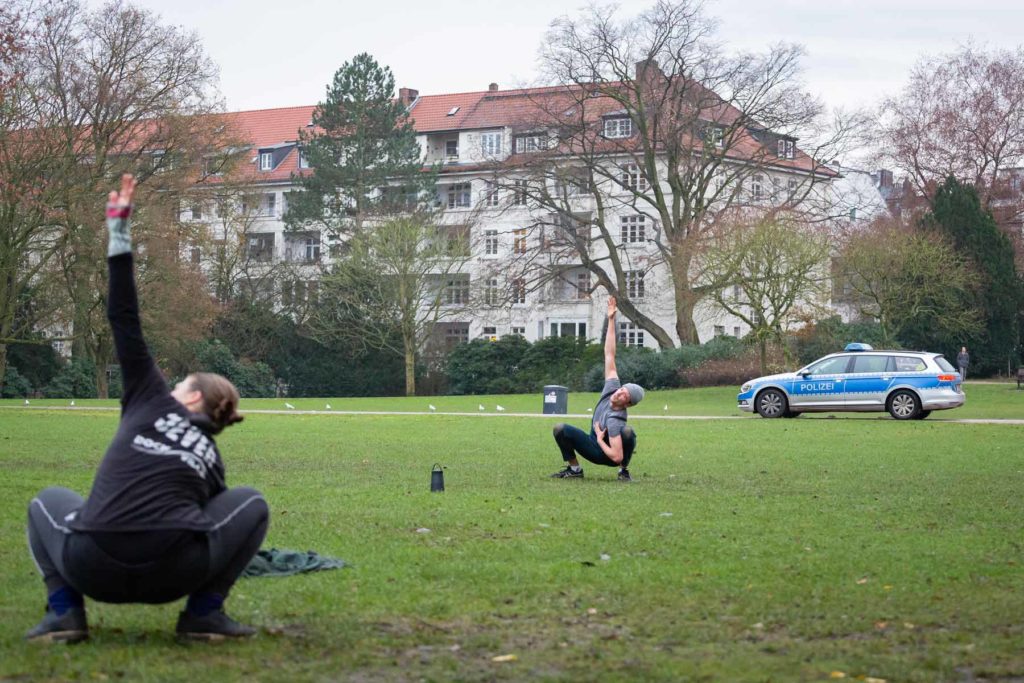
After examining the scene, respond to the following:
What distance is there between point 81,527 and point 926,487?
36.2 feet

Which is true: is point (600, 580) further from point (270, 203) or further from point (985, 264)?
point (270, 203)

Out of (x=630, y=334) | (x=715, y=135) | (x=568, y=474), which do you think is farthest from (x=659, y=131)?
(x=568, y=474)

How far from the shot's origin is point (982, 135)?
6744 cm

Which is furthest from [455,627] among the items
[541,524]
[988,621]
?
[541,524]

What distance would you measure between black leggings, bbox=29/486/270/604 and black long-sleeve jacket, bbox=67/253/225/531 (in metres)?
0.06

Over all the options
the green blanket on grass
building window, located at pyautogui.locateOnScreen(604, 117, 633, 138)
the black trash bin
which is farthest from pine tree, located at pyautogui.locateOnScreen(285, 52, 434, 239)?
the green blanket on grass

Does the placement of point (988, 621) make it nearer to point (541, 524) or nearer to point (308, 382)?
point (541, 524)

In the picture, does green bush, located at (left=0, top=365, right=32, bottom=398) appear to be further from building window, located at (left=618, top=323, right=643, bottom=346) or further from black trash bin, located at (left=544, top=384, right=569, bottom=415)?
building window, located at (left=618, top=323, right=643, bottom=346)

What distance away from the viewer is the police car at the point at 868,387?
32.8 meters

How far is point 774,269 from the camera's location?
47906mm

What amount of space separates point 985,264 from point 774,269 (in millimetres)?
16707

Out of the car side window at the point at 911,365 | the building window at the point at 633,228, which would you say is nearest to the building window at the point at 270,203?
the building window at the point at 633,228

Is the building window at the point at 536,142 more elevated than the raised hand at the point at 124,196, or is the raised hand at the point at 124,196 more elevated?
the building window at the point at 536,142

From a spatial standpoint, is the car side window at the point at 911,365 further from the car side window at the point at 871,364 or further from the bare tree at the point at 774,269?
the bare tree at the point at 774,269
